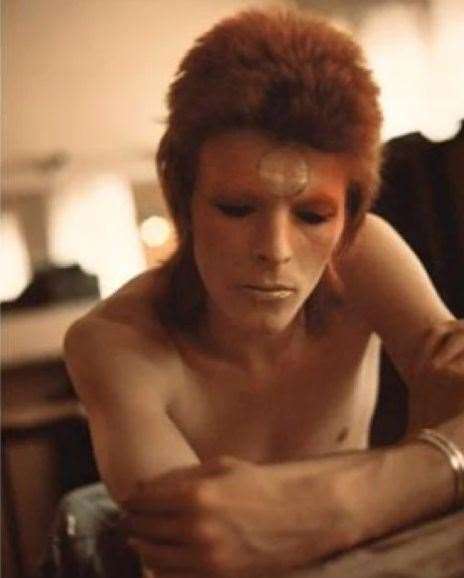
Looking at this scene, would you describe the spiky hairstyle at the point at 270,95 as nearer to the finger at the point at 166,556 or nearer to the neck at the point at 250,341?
the neck at the point at 250,341

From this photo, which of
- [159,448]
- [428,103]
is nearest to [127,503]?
[159,448]

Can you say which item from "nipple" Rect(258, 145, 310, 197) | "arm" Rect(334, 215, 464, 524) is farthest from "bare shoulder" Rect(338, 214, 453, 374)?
Result: "nipple" Rect(258, 145, 310, 197)

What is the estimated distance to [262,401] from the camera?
52 cm

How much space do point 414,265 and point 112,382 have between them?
0.21 m

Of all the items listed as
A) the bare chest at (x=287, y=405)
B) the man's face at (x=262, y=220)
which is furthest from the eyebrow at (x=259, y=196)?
the bare chest at (x=287, y=405)

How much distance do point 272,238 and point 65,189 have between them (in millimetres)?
128

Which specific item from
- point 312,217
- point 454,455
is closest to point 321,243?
point 312,217

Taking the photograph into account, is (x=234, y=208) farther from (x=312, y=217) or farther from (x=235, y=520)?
(x=235, y=520)

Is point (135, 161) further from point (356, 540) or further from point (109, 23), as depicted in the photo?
point (356, 540)

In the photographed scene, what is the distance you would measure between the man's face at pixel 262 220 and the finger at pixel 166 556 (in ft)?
0.43

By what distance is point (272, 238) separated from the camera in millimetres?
445

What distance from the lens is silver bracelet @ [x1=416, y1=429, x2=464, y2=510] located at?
45 cm

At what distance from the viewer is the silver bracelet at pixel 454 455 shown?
1.48 ft

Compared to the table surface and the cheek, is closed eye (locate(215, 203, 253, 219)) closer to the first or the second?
the cheek
